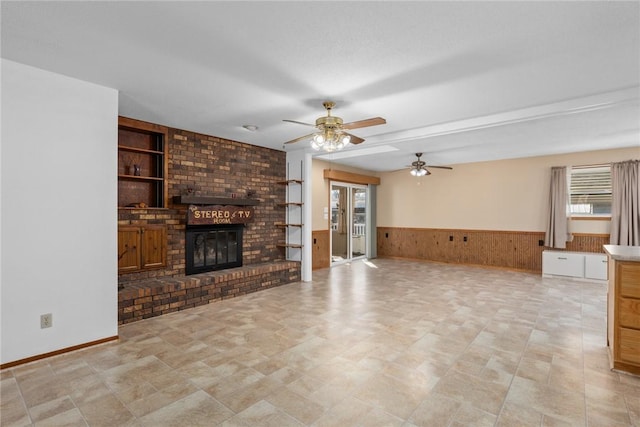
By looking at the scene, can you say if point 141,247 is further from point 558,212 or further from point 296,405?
point 558,212

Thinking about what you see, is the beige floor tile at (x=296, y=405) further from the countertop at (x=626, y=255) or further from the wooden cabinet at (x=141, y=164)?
the wooden cabinet at (x=141, y=164)

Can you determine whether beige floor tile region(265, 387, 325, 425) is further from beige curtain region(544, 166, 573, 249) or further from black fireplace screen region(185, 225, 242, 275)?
beige curtain region(544, 166, 573, 249)

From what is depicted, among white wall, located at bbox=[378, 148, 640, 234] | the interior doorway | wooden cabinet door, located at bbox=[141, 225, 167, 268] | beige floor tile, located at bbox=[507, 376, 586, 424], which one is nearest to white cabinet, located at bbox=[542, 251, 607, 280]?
white wall, located at bbox=[378, 148, 640, 234]

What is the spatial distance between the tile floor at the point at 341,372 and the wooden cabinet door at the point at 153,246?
0.86 metres

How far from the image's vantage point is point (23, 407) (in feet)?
7.02

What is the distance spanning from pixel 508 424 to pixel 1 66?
4632 mm

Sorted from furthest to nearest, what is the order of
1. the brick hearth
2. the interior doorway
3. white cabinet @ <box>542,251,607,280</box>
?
the interior doorway → white cabinet @ <box>542,251,607,280</box> → the brick hearth

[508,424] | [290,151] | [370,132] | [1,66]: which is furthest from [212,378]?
[290,151]

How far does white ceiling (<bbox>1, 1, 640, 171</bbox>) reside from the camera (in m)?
2.03

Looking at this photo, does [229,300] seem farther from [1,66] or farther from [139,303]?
[1,66]

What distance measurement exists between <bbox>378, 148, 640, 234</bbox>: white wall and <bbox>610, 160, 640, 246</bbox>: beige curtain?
23 centimetres

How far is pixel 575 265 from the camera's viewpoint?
6.09 metres

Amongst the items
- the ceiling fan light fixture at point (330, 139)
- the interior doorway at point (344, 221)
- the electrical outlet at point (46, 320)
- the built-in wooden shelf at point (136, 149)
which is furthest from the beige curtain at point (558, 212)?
the electrical outlet at point (46, 320)

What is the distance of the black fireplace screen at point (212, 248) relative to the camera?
4883 mm
